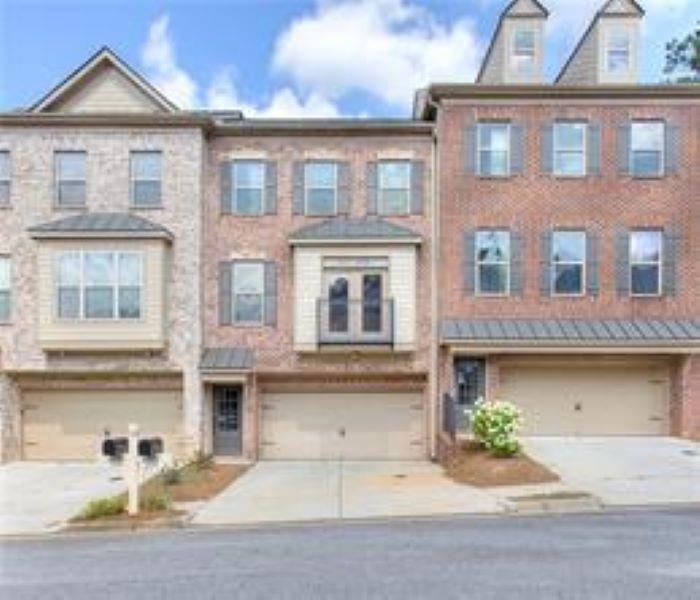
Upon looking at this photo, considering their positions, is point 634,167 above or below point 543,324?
above

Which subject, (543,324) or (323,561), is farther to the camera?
(543,324)

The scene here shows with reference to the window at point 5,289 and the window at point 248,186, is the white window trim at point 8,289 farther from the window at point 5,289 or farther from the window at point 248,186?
the window at point 248,186

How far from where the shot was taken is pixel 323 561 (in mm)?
10625

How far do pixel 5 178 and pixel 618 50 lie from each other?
18.8 metres

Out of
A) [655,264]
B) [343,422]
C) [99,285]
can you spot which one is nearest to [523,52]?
[655,264]

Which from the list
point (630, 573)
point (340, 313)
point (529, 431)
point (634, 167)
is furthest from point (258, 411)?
point (630, 573)

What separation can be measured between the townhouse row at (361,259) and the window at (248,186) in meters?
0.07

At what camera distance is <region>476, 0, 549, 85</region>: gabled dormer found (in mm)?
26000

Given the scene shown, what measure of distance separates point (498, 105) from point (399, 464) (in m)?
10.9

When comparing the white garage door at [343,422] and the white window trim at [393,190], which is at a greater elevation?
the white window trim at [393,190]

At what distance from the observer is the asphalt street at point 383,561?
9000mm

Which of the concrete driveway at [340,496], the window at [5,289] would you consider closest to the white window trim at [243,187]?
the window at [5,289]

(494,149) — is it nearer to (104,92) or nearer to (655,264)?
(655,264)

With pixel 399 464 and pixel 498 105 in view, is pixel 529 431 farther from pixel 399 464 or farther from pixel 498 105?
pixel 498 105
